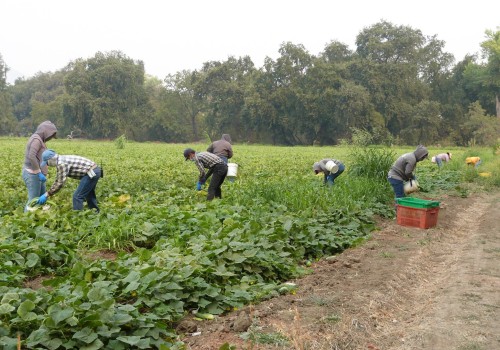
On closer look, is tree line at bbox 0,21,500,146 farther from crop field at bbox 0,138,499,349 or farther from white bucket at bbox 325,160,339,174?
crop field at bbox 0,138,499,349

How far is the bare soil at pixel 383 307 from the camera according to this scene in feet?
12.9

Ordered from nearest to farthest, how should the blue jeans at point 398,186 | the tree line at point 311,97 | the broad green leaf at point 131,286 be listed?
1. the broad green leaf at point 131,286
2. the blue jeans at point 398,186
3. the tree line at point 311,97

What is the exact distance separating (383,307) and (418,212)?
4075 millimetres

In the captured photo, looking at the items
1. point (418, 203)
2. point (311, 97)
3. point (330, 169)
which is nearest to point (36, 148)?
point (330, 169)

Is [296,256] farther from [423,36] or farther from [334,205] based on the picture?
[423,36]

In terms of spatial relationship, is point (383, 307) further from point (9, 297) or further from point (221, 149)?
point (221, 149)

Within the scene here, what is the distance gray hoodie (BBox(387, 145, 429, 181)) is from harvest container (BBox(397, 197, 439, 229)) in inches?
42.5

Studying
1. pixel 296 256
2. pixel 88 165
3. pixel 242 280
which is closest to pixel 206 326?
pixel 242 280

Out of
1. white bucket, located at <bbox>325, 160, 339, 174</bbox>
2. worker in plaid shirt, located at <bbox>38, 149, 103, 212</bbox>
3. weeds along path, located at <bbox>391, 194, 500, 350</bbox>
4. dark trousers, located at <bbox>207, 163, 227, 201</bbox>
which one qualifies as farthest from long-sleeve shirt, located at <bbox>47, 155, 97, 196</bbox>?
white bucket, located at <bbox>325, 160, 339, 174</bbox>

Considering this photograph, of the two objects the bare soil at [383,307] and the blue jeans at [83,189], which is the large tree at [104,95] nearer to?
the blue jeans at [83,189]

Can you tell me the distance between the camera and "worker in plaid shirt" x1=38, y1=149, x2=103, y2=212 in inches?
293

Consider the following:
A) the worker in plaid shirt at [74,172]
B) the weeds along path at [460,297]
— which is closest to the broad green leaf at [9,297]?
the weeds along path at [460,297]

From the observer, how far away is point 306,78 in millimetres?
49938

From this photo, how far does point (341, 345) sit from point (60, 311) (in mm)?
2047
